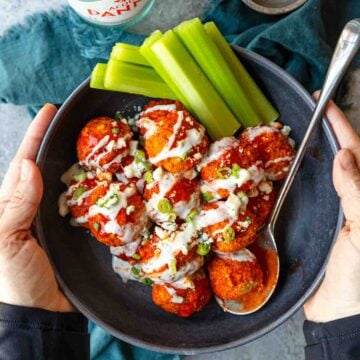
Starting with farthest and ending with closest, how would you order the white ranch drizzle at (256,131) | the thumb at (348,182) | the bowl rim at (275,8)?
the bowl rim at (275,8), the white ranch drizzle at (256,131), the thumb at (348,182)

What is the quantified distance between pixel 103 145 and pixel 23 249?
0.98ft

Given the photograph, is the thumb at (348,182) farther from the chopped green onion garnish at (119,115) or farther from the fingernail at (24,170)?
the fingernail at (24,170)

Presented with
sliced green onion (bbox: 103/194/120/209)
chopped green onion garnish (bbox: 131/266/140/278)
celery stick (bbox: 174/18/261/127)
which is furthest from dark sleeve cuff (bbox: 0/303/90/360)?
celery stick (bbox: 174/18/261/127)

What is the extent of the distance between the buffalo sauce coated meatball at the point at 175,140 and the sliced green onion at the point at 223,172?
52 mm

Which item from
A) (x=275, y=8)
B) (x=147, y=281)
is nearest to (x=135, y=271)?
(x=147, y=281)

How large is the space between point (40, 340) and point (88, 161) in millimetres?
428

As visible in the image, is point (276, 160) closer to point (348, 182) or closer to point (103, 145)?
point (348, 182)

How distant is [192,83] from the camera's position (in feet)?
4.77

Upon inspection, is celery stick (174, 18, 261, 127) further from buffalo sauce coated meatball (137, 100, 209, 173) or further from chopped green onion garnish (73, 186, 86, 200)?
chopped green onion garnish (73, 186, 86, 200)

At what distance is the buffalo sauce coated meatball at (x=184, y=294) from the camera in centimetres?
146

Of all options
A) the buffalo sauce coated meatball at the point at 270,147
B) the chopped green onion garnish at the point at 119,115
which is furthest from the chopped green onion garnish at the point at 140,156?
the buffalo sauce coated meatball at the point at 270,147

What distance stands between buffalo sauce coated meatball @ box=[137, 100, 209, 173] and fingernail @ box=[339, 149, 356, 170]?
305mm

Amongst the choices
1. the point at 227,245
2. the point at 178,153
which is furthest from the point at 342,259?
the point at 178,153

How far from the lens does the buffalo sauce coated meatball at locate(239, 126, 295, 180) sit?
1455 millimetres
